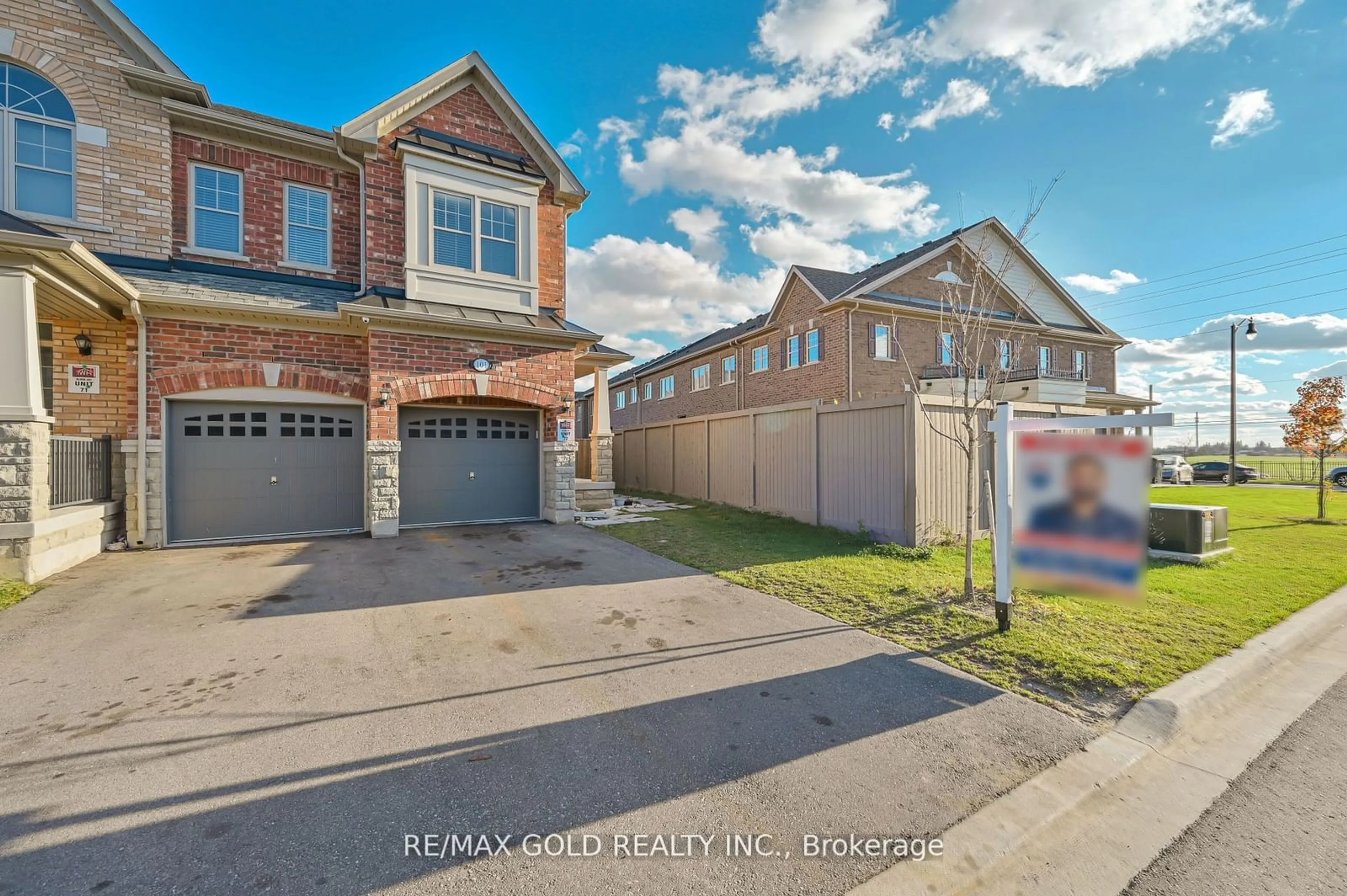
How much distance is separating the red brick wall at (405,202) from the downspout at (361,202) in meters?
0.13

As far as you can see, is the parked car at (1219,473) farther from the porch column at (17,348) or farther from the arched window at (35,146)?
the arched window at (35,146)

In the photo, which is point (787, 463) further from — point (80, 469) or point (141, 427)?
point (80, 469)

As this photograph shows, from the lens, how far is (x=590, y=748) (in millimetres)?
3064

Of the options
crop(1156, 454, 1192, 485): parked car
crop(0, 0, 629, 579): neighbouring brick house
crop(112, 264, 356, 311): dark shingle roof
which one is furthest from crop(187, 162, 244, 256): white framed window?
crop(1156, 454, 1192, 485): parked car

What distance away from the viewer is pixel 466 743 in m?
3.12

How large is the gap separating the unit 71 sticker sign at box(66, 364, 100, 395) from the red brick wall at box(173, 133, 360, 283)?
2512mm

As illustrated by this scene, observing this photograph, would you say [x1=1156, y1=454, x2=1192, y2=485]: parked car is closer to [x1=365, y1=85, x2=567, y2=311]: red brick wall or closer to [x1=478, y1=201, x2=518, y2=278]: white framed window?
[x1=365, y1=85, x2=567, y2=311]: red brick wall

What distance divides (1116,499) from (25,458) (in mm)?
10718

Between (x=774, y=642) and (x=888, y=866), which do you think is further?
(x=774, y=642)

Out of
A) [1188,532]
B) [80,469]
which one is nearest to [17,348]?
[80,469]

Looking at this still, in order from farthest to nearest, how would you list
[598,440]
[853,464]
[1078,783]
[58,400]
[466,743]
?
[598,440], [853,464], [58,400], [466,743], [1078,783]

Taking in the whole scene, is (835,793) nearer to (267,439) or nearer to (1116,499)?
(1116,499)

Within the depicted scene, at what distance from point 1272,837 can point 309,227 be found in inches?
566

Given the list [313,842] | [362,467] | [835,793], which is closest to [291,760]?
[313,842]
